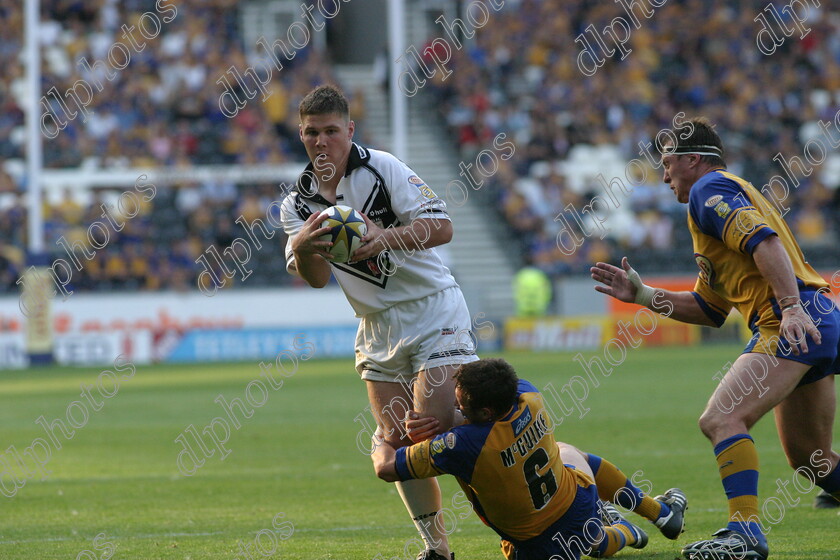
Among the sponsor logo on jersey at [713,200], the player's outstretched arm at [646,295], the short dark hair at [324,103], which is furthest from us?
the player's outstretched arm at [646,295]

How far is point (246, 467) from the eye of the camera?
1102 cm

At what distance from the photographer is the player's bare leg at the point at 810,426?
6.31 metres

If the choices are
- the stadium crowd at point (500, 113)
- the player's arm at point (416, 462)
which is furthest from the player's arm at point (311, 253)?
the stadium crowd at point (500, 113)

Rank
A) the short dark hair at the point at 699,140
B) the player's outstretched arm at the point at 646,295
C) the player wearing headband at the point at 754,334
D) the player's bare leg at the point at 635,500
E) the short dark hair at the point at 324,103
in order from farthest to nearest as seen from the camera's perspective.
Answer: the player's outstretched arm at the point at 646,295 → the player's bare leg at the point at 635,500 → the short dark hair at the point at 699,140 → the short dark hair at the point at 324,103 → the player wearing headband at the point at 754,334

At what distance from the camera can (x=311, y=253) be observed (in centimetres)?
600

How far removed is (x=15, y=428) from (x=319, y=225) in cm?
1004

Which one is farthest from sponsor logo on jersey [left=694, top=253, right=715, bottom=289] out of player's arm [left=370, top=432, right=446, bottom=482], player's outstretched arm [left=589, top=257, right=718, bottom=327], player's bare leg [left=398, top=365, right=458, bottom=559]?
player's arm [left=370, top=432, right=446, bottom=482]

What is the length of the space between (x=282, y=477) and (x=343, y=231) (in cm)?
488

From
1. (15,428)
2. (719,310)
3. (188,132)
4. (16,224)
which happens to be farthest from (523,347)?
(719,310)

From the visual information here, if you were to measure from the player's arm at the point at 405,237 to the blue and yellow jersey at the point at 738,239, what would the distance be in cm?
138

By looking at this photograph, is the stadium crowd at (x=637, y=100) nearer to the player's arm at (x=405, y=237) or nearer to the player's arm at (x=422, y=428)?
the player's arm at (x=405, y=237)

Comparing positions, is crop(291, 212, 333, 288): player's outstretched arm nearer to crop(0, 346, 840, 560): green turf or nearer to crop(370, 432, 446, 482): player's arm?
crop(370, 432, 446, 482): player's arm

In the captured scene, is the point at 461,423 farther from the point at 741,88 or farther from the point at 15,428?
the point at 741,88

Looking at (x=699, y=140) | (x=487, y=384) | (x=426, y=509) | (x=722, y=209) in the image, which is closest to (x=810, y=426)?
(x=722, y=209)
